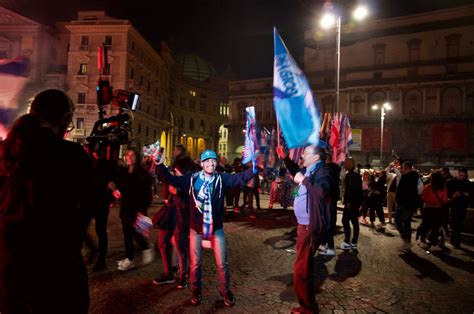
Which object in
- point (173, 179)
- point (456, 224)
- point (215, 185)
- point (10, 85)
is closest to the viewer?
point (10, 85)

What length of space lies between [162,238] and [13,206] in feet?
11.4

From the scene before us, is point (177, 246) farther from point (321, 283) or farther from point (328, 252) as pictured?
point (328, 252)

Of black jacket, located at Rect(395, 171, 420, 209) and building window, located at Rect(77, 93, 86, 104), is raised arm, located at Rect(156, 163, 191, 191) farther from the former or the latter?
building window, located at Rect(77, 93, 86, 104)

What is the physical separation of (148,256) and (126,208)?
60.6 inches

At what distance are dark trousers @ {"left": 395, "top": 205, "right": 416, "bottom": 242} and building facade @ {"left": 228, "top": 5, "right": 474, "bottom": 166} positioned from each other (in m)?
39.2

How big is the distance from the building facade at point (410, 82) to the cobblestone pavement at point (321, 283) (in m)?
40.7

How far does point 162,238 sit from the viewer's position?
5.30m

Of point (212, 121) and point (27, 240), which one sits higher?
point (212, 121)

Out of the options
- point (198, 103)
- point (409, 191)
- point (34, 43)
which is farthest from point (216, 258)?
point (198, 103)

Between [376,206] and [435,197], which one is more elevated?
[435,197]

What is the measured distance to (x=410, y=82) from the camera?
154 ft

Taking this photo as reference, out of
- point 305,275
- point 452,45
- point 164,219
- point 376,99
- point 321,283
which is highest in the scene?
point 452,45

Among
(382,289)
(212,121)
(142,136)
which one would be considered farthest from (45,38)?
(382,289)

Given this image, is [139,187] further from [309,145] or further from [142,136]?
[142,136]
